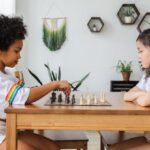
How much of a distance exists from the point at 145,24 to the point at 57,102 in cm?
361

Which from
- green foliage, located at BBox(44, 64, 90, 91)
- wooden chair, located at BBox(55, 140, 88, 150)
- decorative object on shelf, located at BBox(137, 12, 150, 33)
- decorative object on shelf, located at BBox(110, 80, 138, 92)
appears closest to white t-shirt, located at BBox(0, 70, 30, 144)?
wooden chair, located at BBox(55, 140, 88, 150)

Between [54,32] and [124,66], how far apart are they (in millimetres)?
1147

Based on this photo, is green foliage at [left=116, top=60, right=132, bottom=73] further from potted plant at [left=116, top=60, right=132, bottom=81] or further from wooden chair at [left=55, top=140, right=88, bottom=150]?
wooden chair at [left=55, top=140, right=88, bottom=150]

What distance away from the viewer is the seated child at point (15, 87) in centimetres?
154

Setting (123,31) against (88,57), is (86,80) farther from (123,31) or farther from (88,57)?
(123,31)

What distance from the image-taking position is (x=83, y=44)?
193 inches

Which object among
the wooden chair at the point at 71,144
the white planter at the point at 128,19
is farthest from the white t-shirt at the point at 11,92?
the white planter at the point at 128,19

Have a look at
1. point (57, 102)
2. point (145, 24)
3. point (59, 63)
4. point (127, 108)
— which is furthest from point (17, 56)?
point (145, 24)

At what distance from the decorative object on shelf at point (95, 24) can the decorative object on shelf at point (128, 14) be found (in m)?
0.29

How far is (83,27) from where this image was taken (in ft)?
16.0

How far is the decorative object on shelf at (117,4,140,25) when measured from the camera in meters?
4.83

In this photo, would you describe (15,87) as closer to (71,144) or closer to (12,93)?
(12,93)

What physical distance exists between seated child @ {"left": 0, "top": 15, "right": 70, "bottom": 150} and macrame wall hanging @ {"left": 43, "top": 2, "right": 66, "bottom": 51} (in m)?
3.09

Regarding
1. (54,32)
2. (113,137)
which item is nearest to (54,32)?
(54,32)
